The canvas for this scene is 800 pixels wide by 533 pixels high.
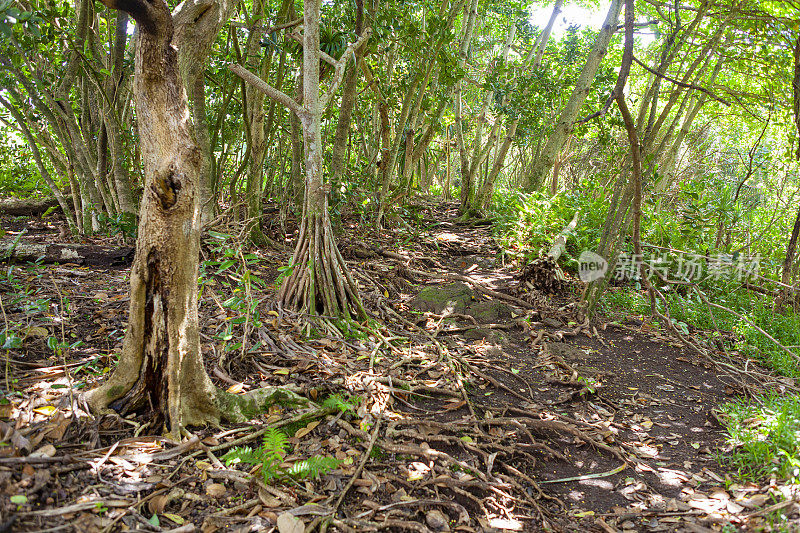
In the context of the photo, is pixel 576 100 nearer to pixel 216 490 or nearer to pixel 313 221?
pixel 313 221

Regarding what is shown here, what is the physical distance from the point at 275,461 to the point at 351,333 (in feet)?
5.43

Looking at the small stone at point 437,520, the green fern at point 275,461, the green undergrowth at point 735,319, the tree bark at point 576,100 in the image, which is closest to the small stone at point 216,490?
the green fern at point 275,461

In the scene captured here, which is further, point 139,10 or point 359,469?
point 359,469

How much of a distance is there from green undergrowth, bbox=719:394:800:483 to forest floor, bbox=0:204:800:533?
0.29 feet

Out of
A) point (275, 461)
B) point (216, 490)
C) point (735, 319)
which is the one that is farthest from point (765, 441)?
point (735, 319)

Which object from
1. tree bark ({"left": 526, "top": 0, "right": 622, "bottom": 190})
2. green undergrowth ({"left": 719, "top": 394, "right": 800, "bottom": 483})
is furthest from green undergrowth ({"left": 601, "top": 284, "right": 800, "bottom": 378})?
tree bark ({"left": 526, "top": 0, "right": 622, "bottom": 190})

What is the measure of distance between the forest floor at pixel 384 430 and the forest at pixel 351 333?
0.02 m

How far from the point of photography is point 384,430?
277cm

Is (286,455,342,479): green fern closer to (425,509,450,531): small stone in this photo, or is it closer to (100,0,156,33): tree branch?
(425,509,450,531): small stone

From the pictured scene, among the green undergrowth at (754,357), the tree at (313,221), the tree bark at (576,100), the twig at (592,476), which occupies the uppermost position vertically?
the tree bark at (576,100)

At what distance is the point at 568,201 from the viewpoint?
25.1 feet

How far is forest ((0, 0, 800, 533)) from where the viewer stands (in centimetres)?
207

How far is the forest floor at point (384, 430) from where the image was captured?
1.97 metres

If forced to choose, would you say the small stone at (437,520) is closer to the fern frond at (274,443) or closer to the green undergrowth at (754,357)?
the fern frond at (274,443)
